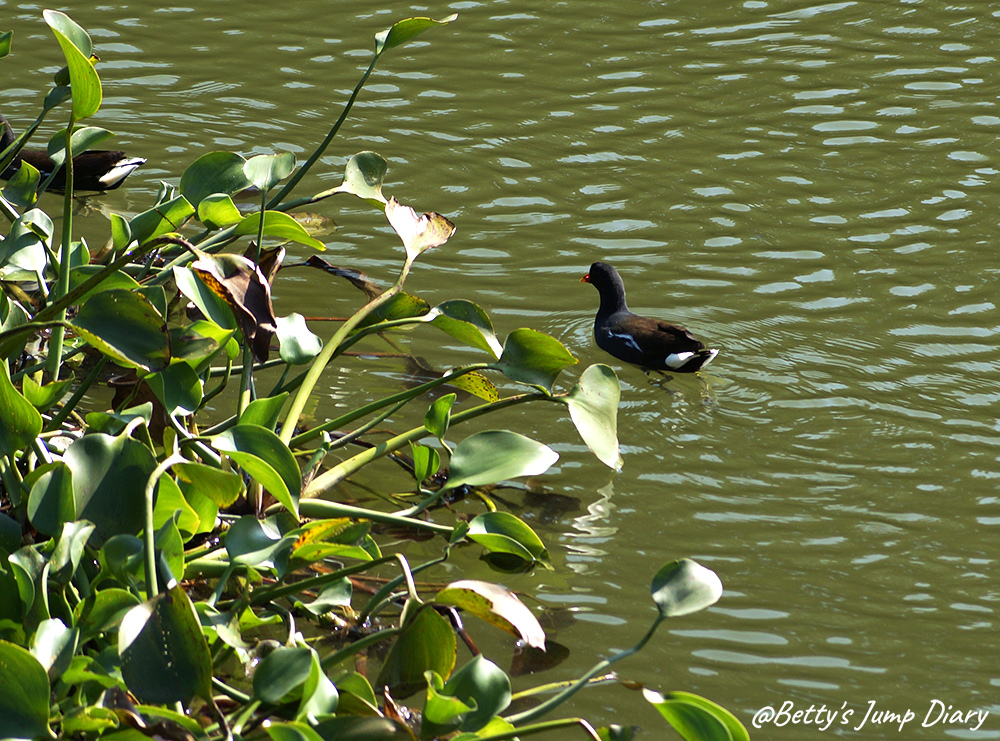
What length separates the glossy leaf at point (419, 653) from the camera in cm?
255

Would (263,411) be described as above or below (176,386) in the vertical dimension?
below

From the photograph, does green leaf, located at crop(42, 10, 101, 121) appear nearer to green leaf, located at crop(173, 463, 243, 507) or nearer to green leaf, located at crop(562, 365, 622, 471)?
green leaf, located at crop(173, 463, 243, 507)

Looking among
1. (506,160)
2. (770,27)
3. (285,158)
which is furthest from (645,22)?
(285,158)

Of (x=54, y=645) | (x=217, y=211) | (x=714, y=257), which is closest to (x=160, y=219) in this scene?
(x=217, y=211)

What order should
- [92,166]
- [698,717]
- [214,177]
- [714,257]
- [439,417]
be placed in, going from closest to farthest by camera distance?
[698,717], [439,417], [214,177], [714,257], [92,166]

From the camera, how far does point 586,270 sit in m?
5.49

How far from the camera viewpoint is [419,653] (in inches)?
102

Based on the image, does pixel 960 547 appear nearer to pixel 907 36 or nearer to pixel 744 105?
pixel 744 105

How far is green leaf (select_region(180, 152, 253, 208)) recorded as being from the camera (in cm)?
366

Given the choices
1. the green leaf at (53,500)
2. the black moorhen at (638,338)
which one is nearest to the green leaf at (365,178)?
the black moorhen at (638,338)

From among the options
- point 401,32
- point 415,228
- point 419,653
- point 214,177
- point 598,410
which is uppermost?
point 401,32

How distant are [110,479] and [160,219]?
1.27 metres

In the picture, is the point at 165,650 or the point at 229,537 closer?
the point at 165,650

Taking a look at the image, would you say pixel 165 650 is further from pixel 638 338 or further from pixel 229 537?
pixel 638 338
